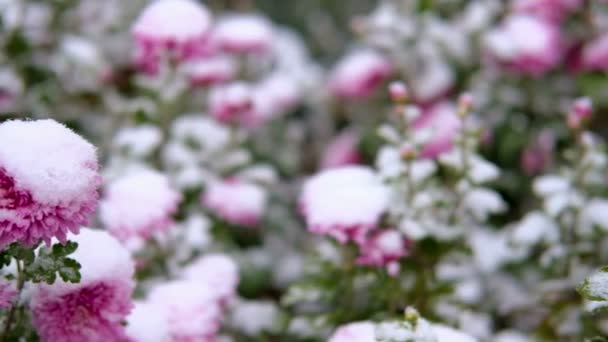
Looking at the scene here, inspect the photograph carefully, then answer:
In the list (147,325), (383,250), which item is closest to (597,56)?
(383,250)

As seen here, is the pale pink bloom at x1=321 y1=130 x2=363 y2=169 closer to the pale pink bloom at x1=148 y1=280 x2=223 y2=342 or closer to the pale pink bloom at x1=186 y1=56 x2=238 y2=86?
the pale pink bloom at x1=186 y1=56 x2=238 y2=86

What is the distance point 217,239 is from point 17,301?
931mm

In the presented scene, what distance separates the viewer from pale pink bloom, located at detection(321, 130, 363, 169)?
2512 millimetres

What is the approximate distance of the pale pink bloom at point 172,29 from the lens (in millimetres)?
1775

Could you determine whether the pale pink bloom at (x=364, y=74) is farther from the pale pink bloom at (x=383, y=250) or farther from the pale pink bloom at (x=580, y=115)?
the pale pink bloom at (x=383, y=250)

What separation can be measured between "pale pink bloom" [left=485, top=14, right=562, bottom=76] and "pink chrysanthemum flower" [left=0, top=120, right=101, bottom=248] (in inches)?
59.4

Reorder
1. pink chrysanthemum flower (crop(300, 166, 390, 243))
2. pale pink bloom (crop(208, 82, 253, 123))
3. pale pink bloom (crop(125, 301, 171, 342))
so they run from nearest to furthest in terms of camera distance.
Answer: pale pink bloom (crop(125, 301, 171, 342)), pink chrysanthemum flower (crop(300, 166, 390, 243)), pale pink bloom (crop(208, 82, 253, 123))

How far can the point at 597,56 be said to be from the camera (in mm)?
2180

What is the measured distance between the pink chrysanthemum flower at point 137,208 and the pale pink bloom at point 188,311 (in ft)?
0.47

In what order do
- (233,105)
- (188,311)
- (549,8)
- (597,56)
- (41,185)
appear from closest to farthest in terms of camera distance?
(41,185), (188,311), (233,105), (597,56), (549,8)

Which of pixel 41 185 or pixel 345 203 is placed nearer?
pixel 41 185

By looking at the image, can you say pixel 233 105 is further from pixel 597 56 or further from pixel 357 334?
pixel 597 56

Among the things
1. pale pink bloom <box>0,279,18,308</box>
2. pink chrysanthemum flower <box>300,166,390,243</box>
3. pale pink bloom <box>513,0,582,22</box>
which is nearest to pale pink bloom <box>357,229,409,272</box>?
pink chrysanthemum flower <box>300,166,390,243</box>

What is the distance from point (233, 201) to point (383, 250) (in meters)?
0.61
